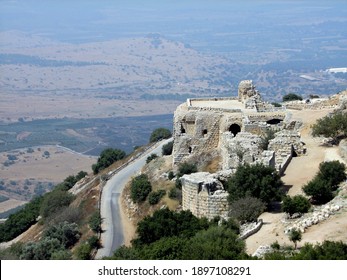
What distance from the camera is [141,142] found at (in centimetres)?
14088

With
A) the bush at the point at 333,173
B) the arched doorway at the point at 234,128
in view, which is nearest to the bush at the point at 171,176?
the arched doorway at the point at 234,128

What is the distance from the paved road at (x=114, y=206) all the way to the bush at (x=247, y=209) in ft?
24.4

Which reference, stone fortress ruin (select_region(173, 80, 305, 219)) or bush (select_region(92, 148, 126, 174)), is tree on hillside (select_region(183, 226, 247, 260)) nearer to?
stone fortress ruin (select_region(173, 80, 305, 219))

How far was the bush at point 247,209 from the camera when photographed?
25.5 m

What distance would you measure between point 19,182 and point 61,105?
75.5m

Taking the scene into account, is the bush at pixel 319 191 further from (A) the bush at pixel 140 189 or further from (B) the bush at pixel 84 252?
(A) the bush at pixel 140 189

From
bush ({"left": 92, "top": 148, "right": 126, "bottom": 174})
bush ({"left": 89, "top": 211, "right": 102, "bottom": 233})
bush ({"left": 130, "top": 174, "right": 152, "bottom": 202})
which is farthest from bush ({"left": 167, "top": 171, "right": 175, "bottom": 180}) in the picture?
bush ({"left": 92, "top": 148, "right": 126, "bottom": 174})

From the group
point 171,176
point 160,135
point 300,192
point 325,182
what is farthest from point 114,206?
point 160,135

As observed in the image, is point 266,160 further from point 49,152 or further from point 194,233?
point 49,152

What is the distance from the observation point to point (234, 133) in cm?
3959

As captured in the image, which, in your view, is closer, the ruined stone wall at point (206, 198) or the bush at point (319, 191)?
the bush at point (319, 191)

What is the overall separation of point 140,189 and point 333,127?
9.68 metres

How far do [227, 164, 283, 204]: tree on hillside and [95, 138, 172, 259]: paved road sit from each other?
23.2ft

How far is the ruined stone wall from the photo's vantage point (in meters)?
26.9
